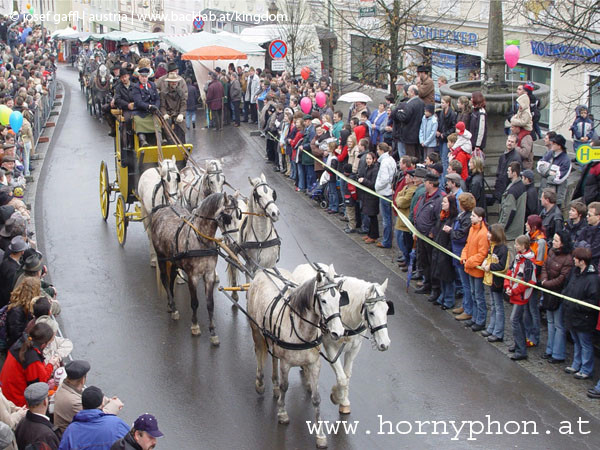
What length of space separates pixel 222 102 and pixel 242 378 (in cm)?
1808

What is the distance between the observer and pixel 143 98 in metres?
16.2

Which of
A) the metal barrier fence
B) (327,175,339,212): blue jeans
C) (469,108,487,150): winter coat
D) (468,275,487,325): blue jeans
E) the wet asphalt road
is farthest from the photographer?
the metal barrier fence

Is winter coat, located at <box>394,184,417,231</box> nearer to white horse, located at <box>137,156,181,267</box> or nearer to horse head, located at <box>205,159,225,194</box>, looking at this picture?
horse head, located at <box>205,159,225,194</box>

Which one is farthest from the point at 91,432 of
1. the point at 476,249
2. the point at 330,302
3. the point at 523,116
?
the point at 523,116

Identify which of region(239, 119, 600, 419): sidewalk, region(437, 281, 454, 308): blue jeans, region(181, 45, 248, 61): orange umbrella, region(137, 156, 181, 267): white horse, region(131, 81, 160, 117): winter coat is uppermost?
region(181, 45, 248, 61): orange umbrella

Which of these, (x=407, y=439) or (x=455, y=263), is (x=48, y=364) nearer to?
(x=407, y=439)

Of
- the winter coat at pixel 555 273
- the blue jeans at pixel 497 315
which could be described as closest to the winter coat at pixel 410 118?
the blue jeans at pixel 497 315

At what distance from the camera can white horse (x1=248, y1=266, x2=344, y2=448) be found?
8484 mm

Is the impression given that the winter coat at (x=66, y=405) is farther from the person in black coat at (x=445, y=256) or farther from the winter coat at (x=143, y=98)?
the winter coat at (x=143, y=98)

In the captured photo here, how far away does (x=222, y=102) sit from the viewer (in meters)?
27.8

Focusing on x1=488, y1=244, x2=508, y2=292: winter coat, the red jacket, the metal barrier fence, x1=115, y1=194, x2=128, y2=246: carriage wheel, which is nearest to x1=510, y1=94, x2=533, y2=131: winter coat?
x1=488, y1=244, x2=508, y2=292: winter coat

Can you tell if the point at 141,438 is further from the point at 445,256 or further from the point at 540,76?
the point at 540,76

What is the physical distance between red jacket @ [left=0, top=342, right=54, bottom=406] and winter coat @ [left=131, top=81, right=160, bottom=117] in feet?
27.5

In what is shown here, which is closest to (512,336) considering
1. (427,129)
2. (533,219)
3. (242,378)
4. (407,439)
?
(533,219)
